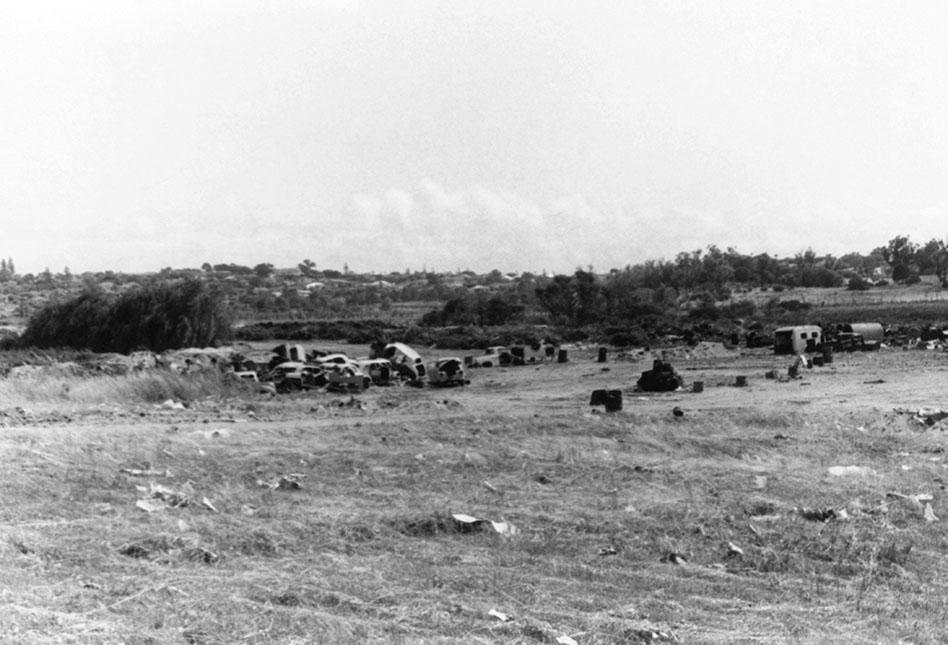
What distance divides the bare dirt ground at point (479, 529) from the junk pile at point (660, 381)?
671 centimetres

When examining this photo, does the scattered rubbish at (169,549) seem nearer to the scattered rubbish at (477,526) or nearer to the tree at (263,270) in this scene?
the scattered rubbish at (477,526)

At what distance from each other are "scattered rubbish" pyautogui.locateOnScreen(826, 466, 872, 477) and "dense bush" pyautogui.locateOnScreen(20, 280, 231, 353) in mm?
30720

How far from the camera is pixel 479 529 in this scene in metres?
8.34

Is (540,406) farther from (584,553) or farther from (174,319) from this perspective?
(174,319)

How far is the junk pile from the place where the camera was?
75.5 feet

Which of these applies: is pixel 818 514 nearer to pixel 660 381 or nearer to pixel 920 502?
pixel 920 502

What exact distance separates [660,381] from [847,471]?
11694 mm

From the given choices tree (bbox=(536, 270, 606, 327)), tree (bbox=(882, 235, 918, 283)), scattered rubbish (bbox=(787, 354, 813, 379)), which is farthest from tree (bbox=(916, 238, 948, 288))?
scattered rubbish (bbox=(787, 354, 813, 379))

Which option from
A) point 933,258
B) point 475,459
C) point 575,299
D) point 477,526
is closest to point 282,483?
point 475,459

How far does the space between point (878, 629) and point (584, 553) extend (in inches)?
95.3

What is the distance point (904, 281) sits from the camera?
85.0m

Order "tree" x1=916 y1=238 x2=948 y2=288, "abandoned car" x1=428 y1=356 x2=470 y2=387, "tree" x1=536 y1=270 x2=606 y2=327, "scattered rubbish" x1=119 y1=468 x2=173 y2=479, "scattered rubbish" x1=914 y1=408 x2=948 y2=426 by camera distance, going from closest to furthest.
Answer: "scattered rubbish" x1=119 y1=468 x2=173 y2=479 < "scattered rubbish" x1=914 y1=408 x2=948 y2=426 < "abandoned car" x1=428 y1=356 x2=470 y2=387 < "tree" x1=536 y1=270 x2=606 y2=327 < "tree" x1=916 y1=238 x2=948 y2=288

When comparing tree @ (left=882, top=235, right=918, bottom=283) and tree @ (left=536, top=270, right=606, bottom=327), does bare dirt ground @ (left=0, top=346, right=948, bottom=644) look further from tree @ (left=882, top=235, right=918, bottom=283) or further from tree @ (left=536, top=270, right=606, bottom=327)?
tree @ (left=882, top=235, right=918, bottom=283)

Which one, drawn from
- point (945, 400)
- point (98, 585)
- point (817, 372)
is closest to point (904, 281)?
point (817, 372)
